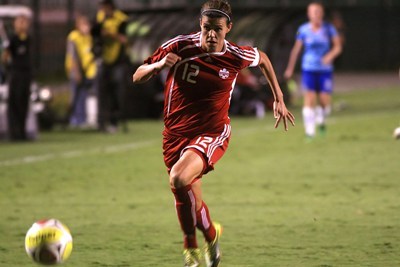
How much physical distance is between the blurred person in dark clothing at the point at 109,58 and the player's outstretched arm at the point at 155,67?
13440 mm

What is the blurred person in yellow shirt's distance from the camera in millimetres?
23109

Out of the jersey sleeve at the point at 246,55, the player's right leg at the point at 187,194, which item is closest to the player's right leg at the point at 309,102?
the jersey sleeve at the point at 246,55

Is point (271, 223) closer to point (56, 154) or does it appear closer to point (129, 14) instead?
point (56, 154)

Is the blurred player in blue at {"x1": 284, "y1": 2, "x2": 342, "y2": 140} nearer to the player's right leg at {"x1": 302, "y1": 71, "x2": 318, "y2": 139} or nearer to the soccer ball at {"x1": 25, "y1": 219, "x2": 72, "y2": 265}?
the player's right leg at {"x1": 302, "y1": 71, "x2": 318, "y2": 139}

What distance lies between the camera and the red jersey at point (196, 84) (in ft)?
27.0

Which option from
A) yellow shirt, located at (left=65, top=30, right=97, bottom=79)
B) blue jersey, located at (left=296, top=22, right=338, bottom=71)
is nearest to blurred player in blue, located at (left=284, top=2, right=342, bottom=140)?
blue jersey, located at (left=296, top=22, right=338, bottom=71)

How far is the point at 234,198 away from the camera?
12.7 m

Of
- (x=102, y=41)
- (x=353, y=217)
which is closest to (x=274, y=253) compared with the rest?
(x=353, y=217)

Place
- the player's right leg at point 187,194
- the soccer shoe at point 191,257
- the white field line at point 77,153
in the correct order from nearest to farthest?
the player's right leg at point 187,194, the soccer shoe at point 191,257, the white field line at point 77,153

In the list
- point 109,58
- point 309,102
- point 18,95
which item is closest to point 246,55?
point 309,102

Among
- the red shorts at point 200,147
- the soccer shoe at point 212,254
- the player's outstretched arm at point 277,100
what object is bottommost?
the soccer shoe at point 212,254

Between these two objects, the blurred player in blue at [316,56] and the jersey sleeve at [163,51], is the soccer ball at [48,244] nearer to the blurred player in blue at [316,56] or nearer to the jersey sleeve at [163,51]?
the jersey sleeve at [163,51]

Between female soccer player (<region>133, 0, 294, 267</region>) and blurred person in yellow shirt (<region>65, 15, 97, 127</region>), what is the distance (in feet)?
46.9

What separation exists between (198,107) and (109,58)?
1358 centimetres
